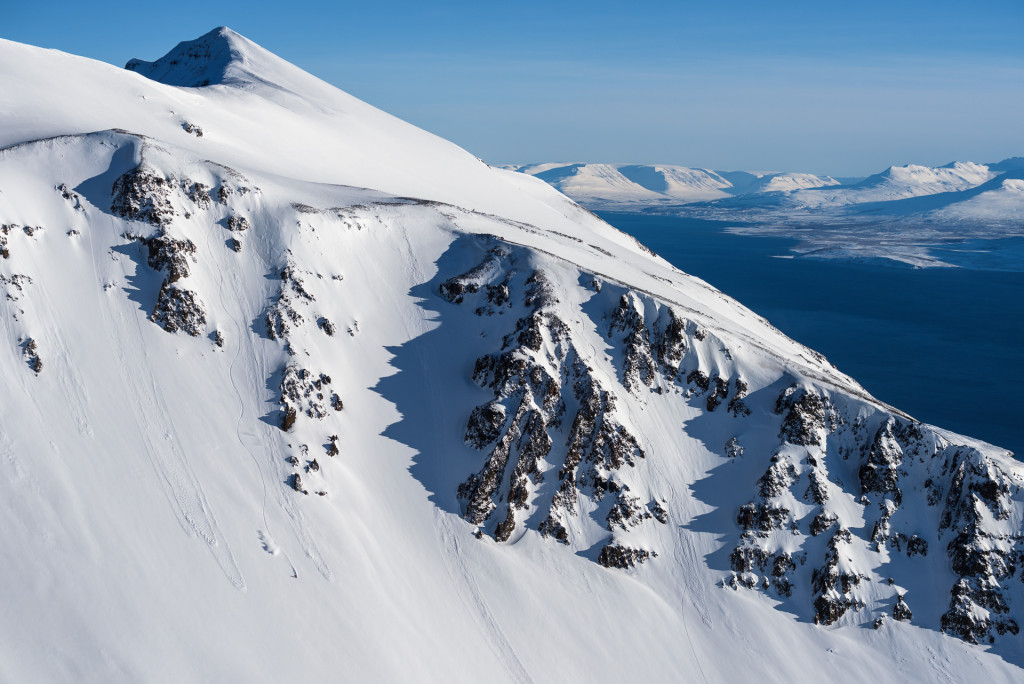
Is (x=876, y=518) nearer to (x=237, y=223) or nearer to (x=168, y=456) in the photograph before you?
(x=168, y=456)

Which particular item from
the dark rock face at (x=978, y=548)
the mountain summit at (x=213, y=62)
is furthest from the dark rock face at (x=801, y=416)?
the mountain summit at (x=213, y=62)

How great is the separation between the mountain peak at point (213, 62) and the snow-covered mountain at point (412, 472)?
270 feet

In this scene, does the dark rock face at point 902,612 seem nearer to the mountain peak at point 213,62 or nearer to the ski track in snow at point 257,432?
the ski track in snow at point 257,432

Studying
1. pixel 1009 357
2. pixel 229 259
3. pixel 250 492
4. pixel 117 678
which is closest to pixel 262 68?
pixel 229 259

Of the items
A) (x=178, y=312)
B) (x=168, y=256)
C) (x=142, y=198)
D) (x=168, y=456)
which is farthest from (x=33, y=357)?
(x=142, y=198)

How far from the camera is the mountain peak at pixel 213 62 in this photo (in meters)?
158

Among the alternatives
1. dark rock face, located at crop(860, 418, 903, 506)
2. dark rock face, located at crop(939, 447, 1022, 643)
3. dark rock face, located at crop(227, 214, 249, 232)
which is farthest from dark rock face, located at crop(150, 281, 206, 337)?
dark rock face, located at crop(939, 447, 1022, 643)

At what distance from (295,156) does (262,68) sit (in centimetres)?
6937

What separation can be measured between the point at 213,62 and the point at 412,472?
154 m

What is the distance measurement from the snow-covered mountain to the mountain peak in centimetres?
8245

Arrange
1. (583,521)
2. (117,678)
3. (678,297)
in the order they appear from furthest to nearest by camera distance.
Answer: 1. (678,297)
2. (583,521)
3. (117,678)

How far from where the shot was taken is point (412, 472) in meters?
66.0

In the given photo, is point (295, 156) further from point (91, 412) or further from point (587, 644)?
point (587, 644)

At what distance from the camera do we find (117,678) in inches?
1845
